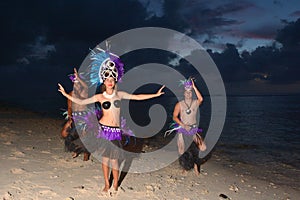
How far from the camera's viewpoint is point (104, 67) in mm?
5055

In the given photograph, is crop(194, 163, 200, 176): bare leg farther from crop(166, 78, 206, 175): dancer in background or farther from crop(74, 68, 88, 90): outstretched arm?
crop(74, 68, 88, 90): outstretched arm

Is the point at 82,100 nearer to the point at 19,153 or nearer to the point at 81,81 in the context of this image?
the point at 81,81

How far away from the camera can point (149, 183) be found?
18.9 ft

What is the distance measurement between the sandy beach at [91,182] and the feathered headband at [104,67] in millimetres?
2168

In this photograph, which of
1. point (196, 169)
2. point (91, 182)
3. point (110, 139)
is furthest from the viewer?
point (196, 169)

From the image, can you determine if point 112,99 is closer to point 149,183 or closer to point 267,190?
point 149,183

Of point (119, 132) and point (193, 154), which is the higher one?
point (119, 132)

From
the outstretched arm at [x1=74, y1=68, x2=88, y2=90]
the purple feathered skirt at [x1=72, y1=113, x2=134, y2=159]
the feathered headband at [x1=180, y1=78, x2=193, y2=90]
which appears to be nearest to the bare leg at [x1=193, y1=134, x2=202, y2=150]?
the feathered headband at [x1=180, y1=78, x2=193, y2=90]

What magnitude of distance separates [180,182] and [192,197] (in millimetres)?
812

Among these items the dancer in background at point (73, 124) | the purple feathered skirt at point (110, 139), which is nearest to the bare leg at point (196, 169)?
the purple feathered skirt at point (110, 139)

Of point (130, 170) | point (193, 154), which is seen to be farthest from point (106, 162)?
point (193, 154)

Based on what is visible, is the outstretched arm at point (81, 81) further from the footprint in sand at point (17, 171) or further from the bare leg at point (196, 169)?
the bare leg at point (196, 169)

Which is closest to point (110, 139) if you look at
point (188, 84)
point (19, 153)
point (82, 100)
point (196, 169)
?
point (82, 100)

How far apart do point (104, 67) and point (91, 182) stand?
95.8 inches
